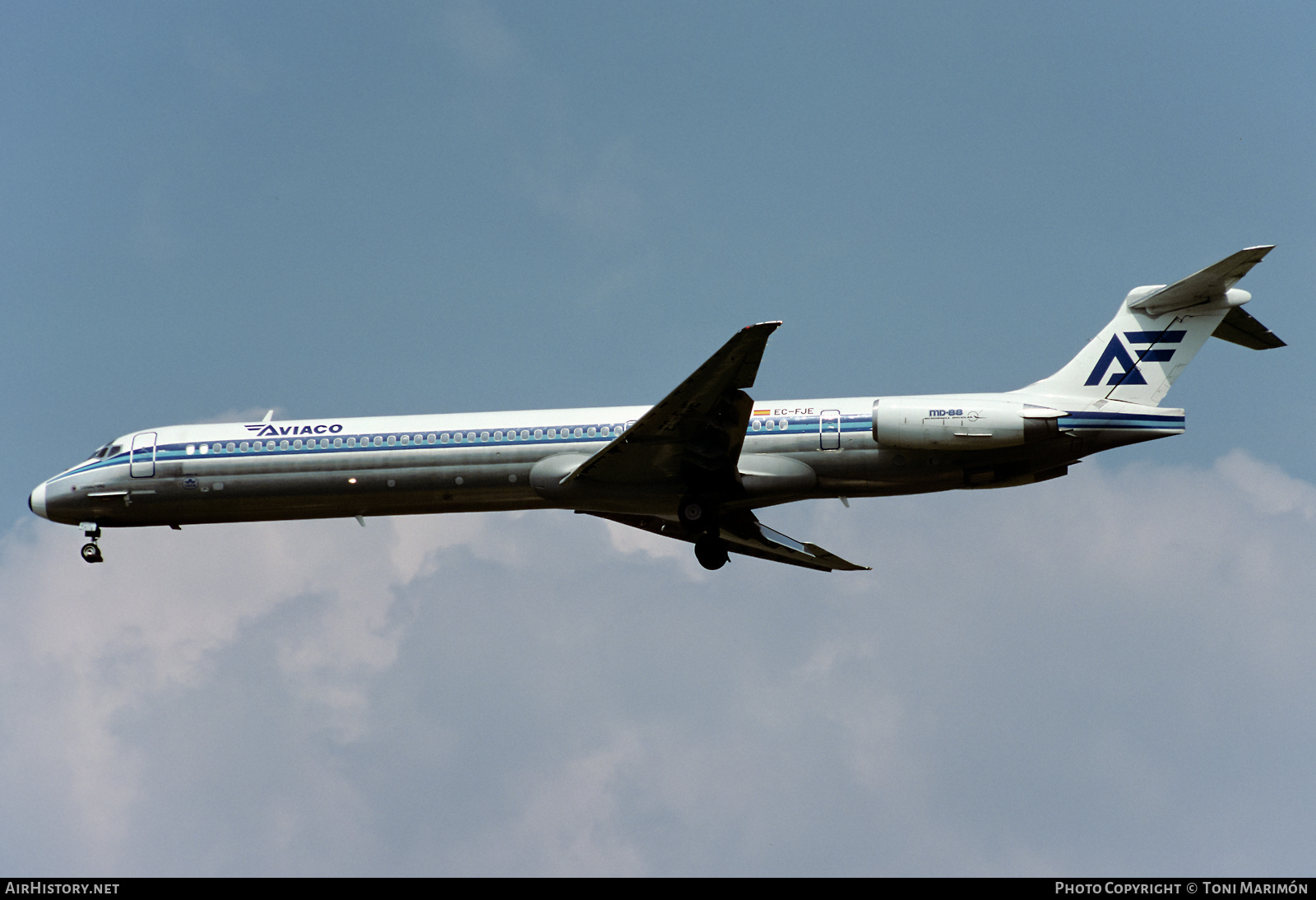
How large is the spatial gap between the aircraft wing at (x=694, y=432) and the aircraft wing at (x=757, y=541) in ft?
14.0

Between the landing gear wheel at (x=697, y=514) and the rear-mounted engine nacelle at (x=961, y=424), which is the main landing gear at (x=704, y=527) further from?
the rear-mounted engine nacelle at (x=961, y=424)

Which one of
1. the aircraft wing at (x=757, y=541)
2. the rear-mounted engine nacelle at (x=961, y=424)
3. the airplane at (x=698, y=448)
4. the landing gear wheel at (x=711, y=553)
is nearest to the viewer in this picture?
the rear-mounted engine nacelle at (x=961, y=424)

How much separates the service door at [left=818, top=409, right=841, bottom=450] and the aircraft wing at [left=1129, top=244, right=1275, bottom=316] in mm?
6098

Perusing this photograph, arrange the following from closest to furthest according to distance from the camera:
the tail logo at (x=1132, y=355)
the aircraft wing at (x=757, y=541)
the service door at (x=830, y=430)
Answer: the service door at (x=830, y=430), the tail logo at (x=1132, y=355), the aircraft wing at (x=757, y=541)

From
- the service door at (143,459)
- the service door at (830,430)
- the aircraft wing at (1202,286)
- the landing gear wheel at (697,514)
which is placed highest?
the service door at (143,459)

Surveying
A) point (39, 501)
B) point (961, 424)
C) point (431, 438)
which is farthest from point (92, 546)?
point (961, 424)

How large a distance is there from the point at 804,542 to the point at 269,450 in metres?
11.7

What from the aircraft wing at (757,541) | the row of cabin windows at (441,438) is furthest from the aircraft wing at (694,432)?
the aircraft wing at (757,541)

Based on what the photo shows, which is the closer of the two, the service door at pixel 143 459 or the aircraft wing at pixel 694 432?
the aircraft wing at pixel 694 432

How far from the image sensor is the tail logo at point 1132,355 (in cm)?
2708

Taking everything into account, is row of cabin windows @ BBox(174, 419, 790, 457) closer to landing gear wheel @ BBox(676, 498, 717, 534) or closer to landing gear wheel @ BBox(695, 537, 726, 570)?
landing gear wheel @ BBox(676, 498, 717, 534)
